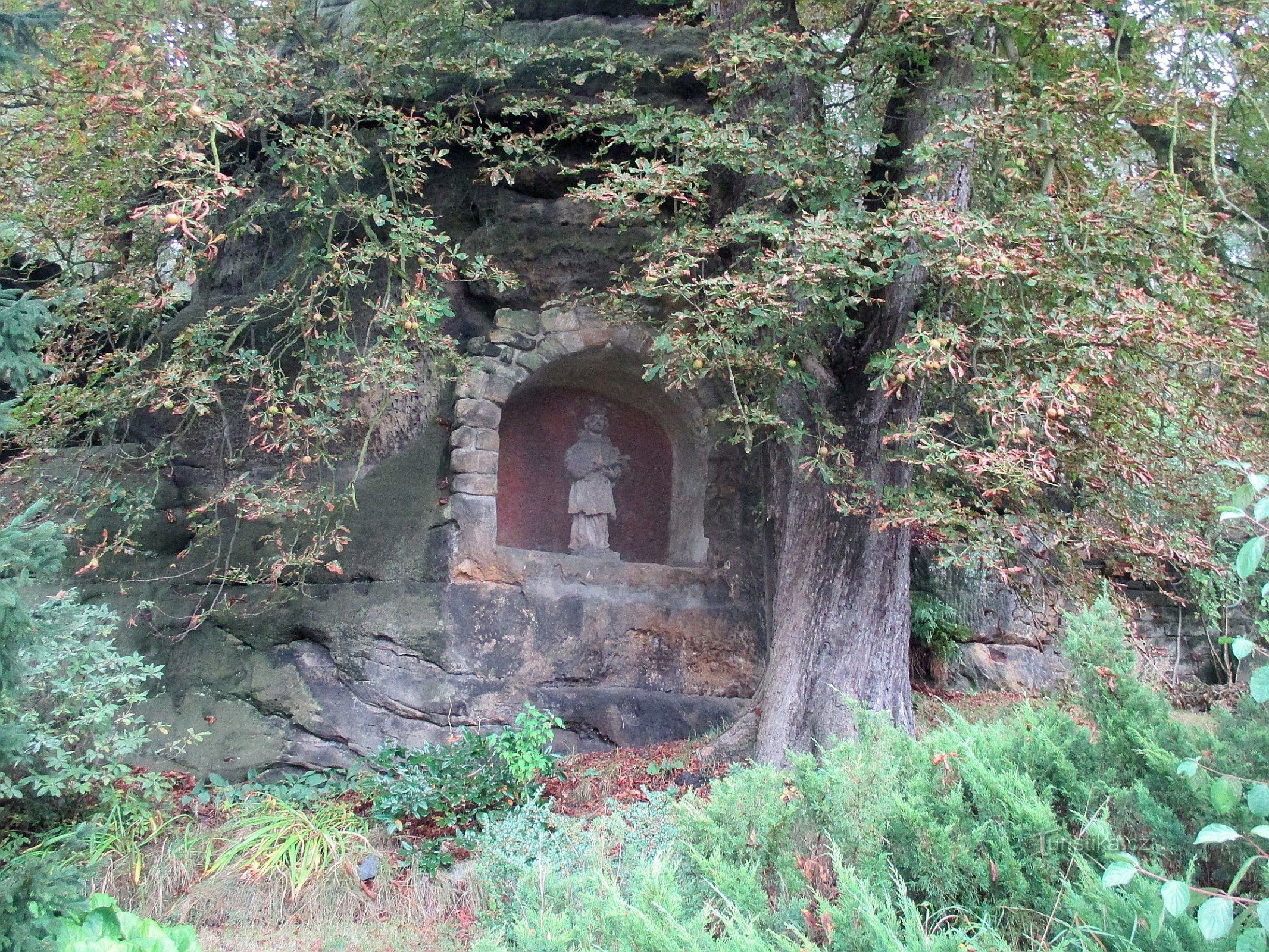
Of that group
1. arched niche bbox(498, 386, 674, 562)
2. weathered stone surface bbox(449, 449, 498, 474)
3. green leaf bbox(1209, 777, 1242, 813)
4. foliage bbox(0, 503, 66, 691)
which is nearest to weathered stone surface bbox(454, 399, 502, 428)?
weathered stone surface bbox(449, 449, 498, 474)

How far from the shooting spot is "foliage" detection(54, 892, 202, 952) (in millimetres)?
3061

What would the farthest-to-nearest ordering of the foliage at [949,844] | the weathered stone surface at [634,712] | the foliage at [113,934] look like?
the weathered stone surface at [634,712] → the foliage at [113,934] → the foliage at [949,844]

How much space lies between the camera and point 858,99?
541cm

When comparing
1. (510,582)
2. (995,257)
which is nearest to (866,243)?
(995,257)

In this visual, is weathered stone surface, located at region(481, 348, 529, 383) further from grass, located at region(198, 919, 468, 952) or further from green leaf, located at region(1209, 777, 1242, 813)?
green leaf, located at region(1209, 777, 1242, 813)

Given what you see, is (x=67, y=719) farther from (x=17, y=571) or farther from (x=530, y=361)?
(x=530, y=361)

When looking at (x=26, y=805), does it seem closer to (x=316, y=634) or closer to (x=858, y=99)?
(x=316, y=634)

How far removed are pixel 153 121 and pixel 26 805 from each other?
3209 millimetres

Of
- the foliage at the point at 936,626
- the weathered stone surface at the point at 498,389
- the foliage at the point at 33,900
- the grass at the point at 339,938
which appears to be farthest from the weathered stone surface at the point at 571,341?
the foliage at the point at 33,900

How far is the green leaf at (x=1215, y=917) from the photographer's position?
176 cm

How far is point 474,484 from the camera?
6.46 meters

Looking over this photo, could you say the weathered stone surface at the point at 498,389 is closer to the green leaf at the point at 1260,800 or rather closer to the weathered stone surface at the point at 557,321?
the weathered stone surface at the point at 557,321

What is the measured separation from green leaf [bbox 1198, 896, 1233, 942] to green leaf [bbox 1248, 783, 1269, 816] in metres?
0.22

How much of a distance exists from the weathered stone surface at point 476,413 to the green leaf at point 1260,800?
5275 millimetres
